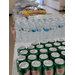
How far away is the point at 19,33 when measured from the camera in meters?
1.80

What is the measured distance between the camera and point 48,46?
3.94 feet

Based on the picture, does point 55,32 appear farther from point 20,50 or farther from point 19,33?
point 20,50

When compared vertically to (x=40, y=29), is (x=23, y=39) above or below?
below

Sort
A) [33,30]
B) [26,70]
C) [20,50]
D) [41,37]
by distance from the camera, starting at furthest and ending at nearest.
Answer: [41,37], [33,30], [20,50], [26,70]

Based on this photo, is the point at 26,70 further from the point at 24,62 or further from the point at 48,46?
the point at 48,46

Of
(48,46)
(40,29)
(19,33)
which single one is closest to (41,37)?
(40,29)
